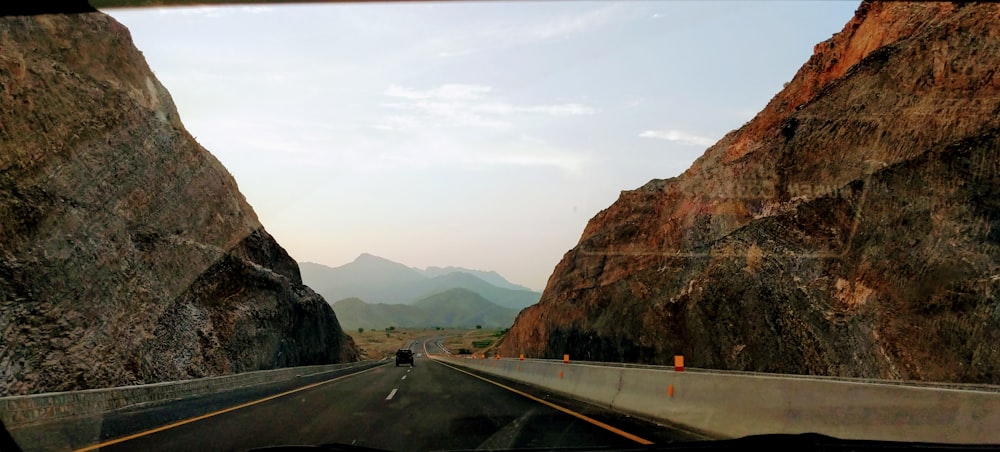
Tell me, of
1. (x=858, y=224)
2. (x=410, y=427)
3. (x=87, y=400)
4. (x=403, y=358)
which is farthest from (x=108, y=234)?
(x=858, y=224)

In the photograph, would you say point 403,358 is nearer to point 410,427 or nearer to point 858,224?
point 858,224

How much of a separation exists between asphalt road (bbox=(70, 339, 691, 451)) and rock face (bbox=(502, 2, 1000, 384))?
65.3 feet


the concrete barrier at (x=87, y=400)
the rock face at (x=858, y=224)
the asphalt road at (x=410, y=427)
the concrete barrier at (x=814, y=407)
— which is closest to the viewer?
the concrete barrier at (x=814, y=407)

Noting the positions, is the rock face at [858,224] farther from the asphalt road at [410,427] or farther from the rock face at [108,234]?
the rock face at [108,234]

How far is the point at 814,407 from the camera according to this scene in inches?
257

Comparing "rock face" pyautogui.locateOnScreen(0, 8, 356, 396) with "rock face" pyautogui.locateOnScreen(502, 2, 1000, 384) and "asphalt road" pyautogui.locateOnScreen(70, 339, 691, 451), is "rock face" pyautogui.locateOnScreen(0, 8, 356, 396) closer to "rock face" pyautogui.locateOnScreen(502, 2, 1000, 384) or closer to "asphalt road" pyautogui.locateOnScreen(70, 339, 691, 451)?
"asphalt road" pyautogui.locateOnScreen(70, 339, 691, 451)

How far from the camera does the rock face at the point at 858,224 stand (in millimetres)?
25688

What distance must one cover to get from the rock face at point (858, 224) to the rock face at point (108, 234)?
88.8 feet

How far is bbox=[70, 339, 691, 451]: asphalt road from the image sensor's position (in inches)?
312

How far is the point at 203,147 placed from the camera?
3944cm

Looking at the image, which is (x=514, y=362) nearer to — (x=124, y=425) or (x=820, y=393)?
(x=124, y=425)

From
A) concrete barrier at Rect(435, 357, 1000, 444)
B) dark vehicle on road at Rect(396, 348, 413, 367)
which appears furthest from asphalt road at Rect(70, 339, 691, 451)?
dark vehicle on road at Rect(396, 348, 413, 367)

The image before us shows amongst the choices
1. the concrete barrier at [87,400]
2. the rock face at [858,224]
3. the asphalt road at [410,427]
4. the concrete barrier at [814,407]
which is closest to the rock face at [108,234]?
the concrete barrier at [87,400]

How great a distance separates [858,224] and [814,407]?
28296mm
